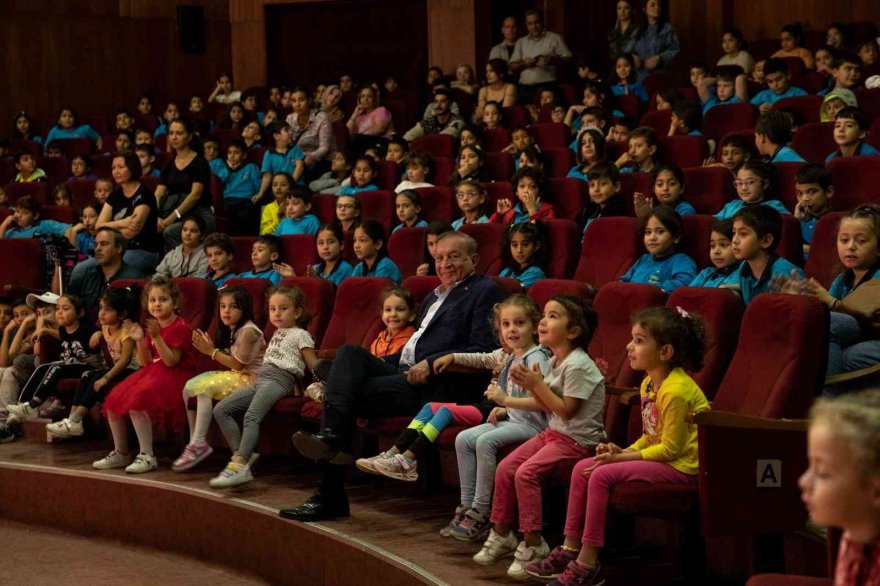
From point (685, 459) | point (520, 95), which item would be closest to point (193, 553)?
point (685, 459)

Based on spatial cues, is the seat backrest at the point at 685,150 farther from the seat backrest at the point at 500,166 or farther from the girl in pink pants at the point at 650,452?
the girl in pink pants at the point at 650,452

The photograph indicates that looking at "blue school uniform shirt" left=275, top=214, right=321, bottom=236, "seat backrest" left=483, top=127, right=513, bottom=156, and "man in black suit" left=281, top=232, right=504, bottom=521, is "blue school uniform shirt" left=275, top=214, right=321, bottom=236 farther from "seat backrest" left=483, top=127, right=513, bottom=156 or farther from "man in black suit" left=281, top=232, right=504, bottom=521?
"man in black suit" left=281, top=232, right=504, bottom=521

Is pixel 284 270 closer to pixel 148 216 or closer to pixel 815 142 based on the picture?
pixel 148 216

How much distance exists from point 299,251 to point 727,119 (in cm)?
157

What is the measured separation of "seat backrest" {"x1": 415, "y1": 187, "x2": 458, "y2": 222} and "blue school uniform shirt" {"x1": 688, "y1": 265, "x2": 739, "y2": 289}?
4.45 feet

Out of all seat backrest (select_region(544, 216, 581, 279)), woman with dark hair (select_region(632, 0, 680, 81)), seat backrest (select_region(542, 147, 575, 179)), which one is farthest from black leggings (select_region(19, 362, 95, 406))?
woman with dark hair (select_region(632, 0, 680, 81))

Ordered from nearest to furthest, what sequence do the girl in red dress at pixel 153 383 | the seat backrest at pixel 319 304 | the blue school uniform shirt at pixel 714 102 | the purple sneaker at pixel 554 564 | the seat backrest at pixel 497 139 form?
1. the purple sneaker at pixel 554 564
2. the girl in red dress at pixel 153 383
3. the seat backrest at pixel 319 304
4. the blue school uniform shirt at pixel 714 102
5. the seat backrest at pixel 497 139

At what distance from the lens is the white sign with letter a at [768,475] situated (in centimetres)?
195

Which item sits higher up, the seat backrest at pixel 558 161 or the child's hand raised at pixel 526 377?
the seat backrest at pixel 558 161

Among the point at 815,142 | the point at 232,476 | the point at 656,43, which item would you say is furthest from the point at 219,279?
the point at 656,43

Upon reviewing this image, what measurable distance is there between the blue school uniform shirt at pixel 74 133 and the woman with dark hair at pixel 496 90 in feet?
7.22

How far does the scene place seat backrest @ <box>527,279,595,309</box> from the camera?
2.57m

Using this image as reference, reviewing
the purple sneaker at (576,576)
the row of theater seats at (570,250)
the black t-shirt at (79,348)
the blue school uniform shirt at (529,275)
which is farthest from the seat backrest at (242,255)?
the purple sneaker at (576,576)

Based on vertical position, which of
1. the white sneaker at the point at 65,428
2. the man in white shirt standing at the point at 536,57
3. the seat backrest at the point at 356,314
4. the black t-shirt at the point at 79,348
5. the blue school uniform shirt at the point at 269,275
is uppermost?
the man in white shirt standing at the point at 536,57
